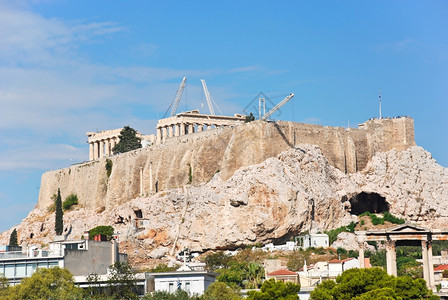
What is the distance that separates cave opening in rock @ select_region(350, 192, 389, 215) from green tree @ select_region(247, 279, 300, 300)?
4533 cm

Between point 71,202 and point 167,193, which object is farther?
point 71,202

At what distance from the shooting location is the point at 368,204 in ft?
335

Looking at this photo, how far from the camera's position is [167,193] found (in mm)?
102750

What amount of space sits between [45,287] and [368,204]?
175 feet

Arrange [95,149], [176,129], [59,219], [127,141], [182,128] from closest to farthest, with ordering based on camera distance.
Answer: [59,219]
[182,128]
[176,129]
[127,141]
[95,149]

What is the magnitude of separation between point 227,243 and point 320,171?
12029 millimetres

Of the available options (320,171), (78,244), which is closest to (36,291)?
(78,244)

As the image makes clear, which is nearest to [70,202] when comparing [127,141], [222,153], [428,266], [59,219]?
[59,219]

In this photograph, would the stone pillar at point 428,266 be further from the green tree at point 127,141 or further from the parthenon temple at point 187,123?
the green tree at point 127,141

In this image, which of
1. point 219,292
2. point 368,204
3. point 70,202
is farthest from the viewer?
point 70,202

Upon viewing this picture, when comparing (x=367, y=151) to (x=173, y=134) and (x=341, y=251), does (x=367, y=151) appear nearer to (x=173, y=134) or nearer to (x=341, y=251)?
(x=341, y=251)

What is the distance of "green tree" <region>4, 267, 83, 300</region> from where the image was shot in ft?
176

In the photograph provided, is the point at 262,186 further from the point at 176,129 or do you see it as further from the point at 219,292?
the point at 219,292

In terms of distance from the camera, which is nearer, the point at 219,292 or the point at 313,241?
the point at 219,292
